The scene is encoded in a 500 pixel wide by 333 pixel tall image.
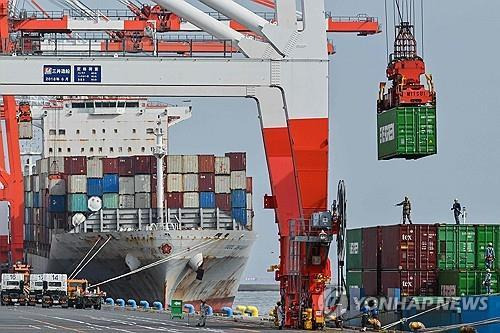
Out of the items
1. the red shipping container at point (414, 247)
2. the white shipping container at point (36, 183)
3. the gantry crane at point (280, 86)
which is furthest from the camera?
the white shipping container at point (36, 183)

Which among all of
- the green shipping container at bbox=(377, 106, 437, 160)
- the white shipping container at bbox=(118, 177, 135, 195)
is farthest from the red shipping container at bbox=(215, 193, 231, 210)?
the green shipping container at bbox=(377, 106, 437, 160)

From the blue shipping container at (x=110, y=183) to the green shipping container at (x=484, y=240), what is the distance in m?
32.0

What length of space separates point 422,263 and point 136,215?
1277 inches

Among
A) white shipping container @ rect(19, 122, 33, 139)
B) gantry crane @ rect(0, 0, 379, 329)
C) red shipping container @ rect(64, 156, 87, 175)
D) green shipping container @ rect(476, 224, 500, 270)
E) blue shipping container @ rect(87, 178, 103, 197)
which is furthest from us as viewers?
white shipping container @ rect(19, 122, 33, 139)

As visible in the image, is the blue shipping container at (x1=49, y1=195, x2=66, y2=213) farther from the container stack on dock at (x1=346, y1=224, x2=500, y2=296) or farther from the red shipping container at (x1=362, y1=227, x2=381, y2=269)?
the container stack on dock at (x1=346, y1=224, x2=500, y2=296)

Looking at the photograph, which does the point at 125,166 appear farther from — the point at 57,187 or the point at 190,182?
the point at 57,187

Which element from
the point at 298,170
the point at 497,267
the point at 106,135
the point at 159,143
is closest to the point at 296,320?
the point at 298,170

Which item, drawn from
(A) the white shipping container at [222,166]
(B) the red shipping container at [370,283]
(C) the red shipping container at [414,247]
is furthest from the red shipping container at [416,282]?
(A) the white shipping container at [222,166]

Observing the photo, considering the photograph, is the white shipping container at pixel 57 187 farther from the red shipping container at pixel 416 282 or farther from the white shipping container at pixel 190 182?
→ the red shipping container at pixel 416 282

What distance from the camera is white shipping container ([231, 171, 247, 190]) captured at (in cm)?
6856

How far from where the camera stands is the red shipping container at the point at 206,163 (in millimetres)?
67812

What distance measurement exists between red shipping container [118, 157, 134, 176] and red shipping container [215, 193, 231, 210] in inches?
189

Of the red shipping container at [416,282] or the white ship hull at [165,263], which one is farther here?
the white ship hull at [165,263]

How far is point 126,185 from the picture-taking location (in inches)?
2731
